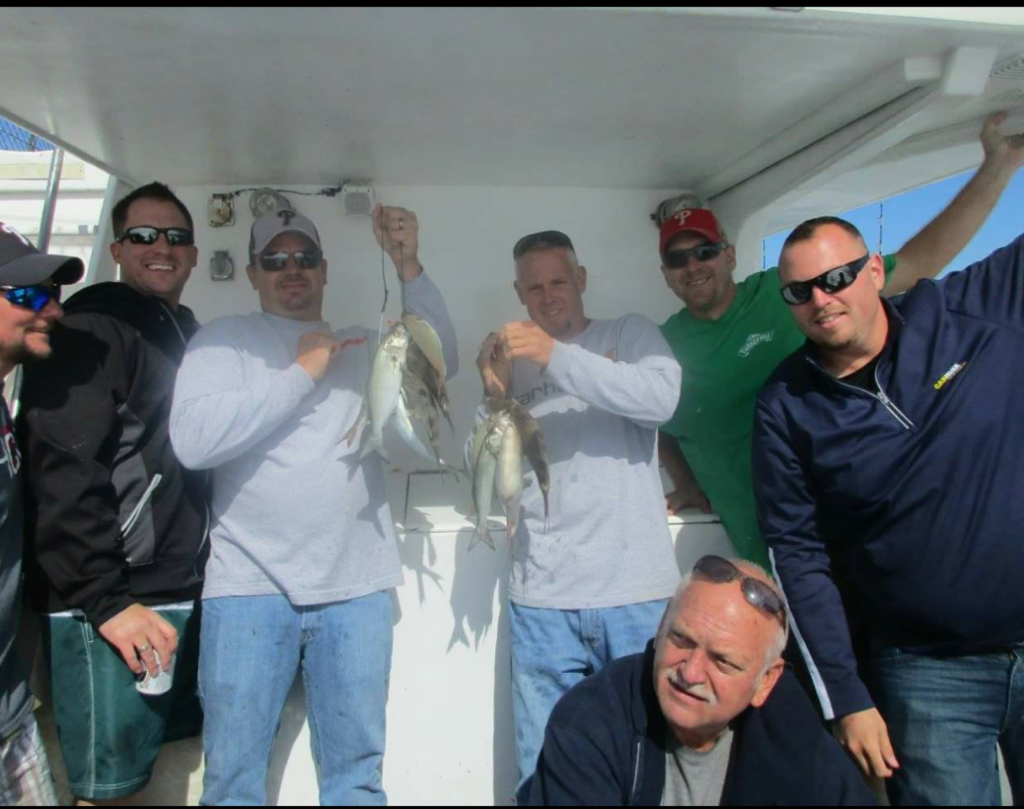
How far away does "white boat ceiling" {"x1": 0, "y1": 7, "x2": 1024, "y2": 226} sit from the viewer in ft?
7.50

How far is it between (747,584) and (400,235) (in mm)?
1696

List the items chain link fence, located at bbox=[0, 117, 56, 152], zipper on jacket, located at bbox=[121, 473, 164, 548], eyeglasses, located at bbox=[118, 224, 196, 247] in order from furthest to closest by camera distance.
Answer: chain link fence, located at bbox=[0, 117, 56, 152], eyeglasses, located at bbox=[118, 224, 196, 247], zipper on jacket, located at bbox=[121, 473, 164, 548]

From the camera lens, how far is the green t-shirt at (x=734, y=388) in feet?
9.76

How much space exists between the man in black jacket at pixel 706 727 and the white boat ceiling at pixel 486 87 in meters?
1.73

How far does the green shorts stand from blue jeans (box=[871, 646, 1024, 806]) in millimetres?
2460

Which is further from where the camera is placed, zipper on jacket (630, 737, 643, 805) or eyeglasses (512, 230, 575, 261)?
eyeglasses (512, 230, 575, 261)

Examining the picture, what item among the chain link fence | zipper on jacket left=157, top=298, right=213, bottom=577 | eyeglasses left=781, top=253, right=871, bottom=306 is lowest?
zipper on jacket left=157, top=298, right=213, bottom=577

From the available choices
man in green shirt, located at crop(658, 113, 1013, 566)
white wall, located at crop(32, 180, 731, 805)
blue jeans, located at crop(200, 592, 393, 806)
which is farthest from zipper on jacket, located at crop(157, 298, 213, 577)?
man in green shirt, located at crop(658, 113, 1013, 566)

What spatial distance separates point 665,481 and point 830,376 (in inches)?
58.7

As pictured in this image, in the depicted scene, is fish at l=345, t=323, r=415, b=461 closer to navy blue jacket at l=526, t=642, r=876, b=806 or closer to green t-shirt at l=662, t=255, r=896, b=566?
navy blue jacket at l=526, t=642, r=876, b=806

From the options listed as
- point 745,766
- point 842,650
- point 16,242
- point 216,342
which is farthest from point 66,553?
point 842,650

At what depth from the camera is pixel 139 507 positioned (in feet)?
7.94

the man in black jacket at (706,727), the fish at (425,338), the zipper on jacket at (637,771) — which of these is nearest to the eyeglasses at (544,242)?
the fish at (425,338)

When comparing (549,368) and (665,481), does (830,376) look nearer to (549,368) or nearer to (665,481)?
(549,368)
